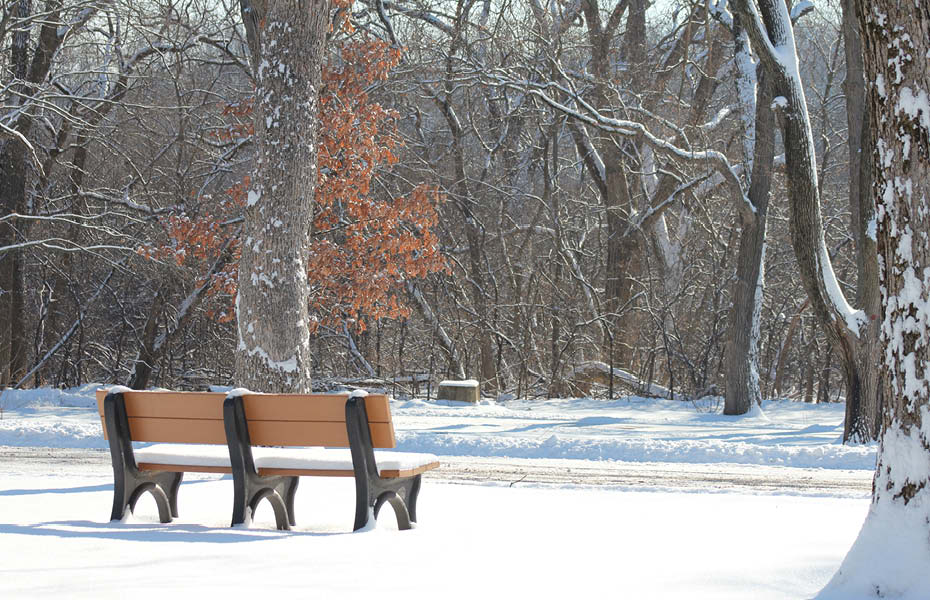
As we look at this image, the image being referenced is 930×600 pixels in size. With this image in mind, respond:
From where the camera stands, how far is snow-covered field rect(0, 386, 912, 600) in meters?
4.49

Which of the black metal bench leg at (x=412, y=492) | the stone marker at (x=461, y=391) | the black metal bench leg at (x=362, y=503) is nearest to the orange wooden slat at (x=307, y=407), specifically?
the black metal bench leg at (x=362, y=503)

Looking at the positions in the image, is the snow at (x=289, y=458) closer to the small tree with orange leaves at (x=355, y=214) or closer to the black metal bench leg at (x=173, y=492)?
the black metal bench leg at (x=173, y=492)

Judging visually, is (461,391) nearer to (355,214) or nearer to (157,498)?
(355,214)

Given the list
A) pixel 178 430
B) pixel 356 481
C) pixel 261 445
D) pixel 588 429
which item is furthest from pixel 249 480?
pixel 588 429

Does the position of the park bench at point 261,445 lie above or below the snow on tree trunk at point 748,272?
below

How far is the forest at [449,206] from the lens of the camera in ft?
51.5

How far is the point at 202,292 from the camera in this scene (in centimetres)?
1861

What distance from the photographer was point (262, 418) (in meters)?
6.46

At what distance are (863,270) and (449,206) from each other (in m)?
12.9

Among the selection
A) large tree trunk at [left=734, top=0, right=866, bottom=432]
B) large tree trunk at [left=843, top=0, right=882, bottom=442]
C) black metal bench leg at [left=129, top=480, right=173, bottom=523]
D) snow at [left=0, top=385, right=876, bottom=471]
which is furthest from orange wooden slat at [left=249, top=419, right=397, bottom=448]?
large tree trunk at [left=734, top=0, right=866, bottom=432]

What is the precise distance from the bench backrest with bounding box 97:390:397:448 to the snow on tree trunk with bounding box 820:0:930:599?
8.94 feet


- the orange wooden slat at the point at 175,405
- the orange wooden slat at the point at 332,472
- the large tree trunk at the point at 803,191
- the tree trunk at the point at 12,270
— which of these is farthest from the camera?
the tree trunk at the point at 12,270

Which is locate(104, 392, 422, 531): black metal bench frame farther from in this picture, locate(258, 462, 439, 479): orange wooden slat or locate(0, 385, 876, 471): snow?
locate(0, 385, 876, 471): snow

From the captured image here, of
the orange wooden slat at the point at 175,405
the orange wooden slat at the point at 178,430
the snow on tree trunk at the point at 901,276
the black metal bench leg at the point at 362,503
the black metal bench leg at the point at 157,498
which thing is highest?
the snow on tree trunk at the point at 901,276
